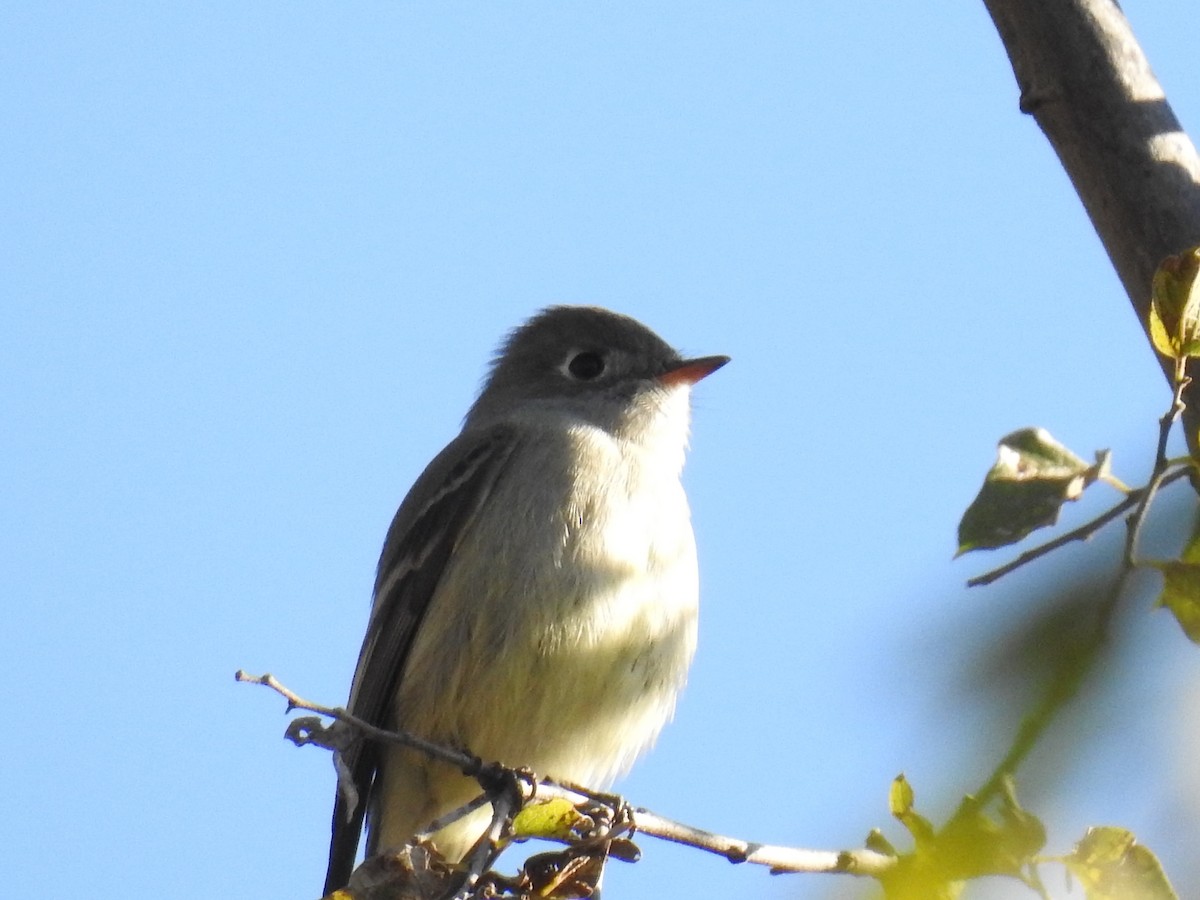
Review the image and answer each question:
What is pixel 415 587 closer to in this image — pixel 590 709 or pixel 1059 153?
pixel 590 709

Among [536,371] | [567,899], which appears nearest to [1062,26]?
[567,899]

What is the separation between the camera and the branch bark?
7.47 ft

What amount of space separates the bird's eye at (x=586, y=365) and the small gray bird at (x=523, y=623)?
805 mm

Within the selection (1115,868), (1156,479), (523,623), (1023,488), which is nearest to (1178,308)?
(1023,488)

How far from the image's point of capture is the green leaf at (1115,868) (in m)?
1.14

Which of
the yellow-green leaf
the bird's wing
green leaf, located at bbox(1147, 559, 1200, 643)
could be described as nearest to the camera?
the yellow-green leaf

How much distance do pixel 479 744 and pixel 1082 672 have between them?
401 cm

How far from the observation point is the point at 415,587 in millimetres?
5094

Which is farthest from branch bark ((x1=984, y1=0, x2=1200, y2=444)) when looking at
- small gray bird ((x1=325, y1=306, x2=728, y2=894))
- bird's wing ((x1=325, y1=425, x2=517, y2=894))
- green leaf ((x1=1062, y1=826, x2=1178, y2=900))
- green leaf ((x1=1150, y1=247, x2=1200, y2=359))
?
bird's wing ((x1=325, y1=425, x2=517, y2=894))

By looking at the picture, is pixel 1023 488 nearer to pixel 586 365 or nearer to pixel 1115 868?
pixel 1115 868

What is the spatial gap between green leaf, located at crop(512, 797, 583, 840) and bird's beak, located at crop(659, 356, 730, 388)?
11.9ft

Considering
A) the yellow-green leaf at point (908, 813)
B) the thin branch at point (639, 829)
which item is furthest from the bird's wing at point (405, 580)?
the yellow-green leaf at point (908, 813)

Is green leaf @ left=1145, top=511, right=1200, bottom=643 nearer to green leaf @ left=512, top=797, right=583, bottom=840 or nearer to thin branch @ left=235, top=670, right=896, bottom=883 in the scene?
thin branch @ left=235, top=670, right=896, bottom=883

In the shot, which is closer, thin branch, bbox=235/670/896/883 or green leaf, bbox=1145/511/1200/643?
green leaf, bbox=1145/511/1200/643
